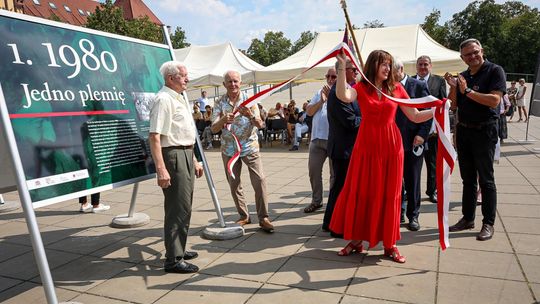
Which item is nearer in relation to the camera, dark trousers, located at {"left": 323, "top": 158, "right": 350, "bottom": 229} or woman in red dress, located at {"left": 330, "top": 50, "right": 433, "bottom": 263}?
woman in red dress, located at {"left": 330, "top": 50, "right": 433, "bottom": 263}

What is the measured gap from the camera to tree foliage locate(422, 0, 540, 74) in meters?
47.1

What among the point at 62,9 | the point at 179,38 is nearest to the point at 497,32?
the point at 179,38

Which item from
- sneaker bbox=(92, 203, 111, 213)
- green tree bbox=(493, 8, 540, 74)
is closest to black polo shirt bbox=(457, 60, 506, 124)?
sneaker bbox=(92, 203, 111, 213)

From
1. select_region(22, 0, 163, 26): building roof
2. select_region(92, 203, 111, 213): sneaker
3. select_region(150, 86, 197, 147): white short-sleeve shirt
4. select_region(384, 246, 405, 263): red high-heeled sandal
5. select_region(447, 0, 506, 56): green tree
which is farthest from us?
select_region(22, 0, 163, 26): building roof

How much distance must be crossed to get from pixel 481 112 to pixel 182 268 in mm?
3302

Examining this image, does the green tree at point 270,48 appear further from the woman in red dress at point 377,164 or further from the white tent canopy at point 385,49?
the woman in red dress at point 377,164

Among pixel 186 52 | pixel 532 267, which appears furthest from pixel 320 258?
pixel 186 52

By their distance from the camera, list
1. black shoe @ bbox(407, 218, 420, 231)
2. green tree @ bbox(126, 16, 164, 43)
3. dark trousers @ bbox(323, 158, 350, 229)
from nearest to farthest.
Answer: dark trousers @ bbox(323, 158, 350, 229), black shoe @ bbox(407, 218, 420, 231), green tree @ bbox(126, 16, 164, 43)

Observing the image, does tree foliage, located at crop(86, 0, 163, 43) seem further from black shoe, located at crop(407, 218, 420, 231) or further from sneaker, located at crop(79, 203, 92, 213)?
black shoe, located at crop(407, 218, 420, 231)

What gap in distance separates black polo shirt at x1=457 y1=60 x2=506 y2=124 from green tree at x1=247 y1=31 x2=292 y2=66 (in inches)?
2958

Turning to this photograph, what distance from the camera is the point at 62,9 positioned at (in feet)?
236

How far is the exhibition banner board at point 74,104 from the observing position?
2.66 meters

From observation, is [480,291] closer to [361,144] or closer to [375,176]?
[375,176]

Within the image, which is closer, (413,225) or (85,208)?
(413,225)
